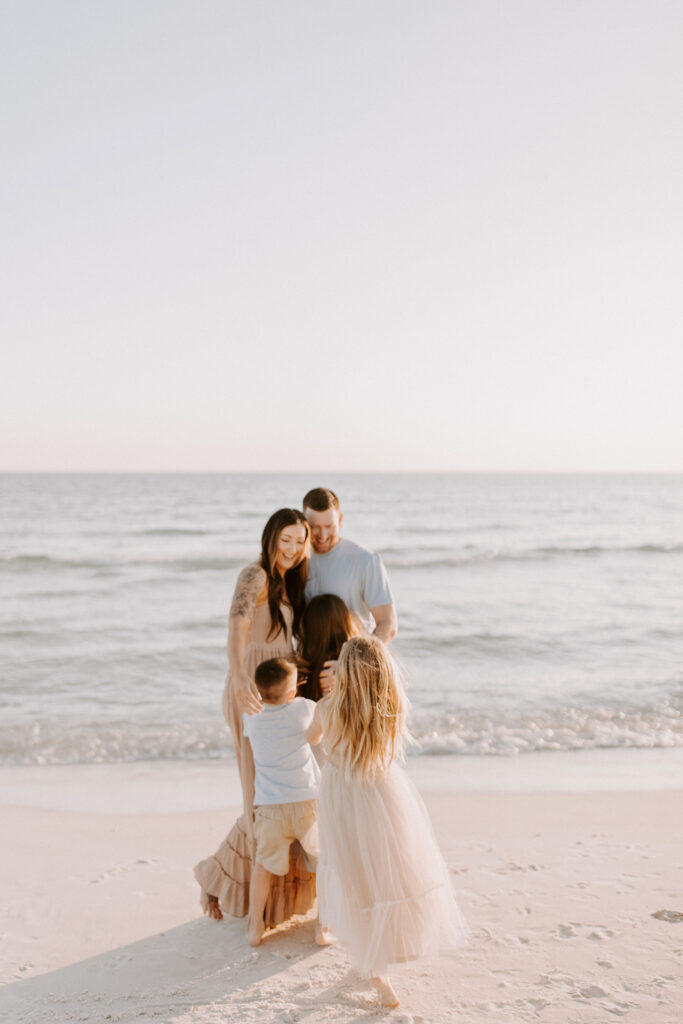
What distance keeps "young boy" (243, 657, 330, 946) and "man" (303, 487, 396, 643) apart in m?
0.53

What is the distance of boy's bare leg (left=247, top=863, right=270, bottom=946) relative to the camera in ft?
11.4

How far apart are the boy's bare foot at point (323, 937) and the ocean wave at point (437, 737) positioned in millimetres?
3057

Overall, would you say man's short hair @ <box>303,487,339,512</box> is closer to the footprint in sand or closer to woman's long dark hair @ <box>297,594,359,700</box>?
woman's long dark hair @ <box>297,594,359,700</box>

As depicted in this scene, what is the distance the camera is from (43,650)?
11125 millimetres

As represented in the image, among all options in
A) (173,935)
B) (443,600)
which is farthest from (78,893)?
(443,600)

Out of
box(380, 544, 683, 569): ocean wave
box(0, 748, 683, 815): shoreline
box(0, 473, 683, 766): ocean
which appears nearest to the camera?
box(0, 748, 683, 815): shoreline

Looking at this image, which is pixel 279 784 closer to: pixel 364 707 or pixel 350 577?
pixel 364 707

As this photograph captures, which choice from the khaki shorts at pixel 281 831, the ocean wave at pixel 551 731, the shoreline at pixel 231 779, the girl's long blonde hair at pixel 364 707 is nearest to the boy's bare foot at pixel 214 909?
the khaki shorts at pixel 281 831

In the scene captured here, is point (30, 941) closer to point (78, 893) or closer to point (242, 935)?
point (78, 893)

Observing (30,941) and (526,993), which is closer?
(526,993)

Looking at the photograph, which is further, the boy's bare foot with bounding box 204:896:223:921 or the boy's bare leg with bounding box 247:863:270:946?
the boy's bare foot with bounding box 204:896:223:921

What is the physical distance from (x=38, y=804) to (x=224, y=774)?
4.63 ft

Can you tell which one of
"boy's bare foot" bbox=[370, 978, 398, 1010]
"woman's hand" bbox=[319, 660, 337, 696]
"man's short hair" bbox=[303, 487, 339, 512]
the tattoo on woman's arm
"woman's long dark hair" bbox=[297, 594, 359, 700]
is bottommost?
"boy's bare foot" bbox=[370, 978, 398, 1010]

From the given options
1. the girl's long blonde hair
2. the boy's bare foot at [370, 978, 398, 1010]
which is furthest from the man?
the boy's bare foot at [370, 978, 398, 1010]
